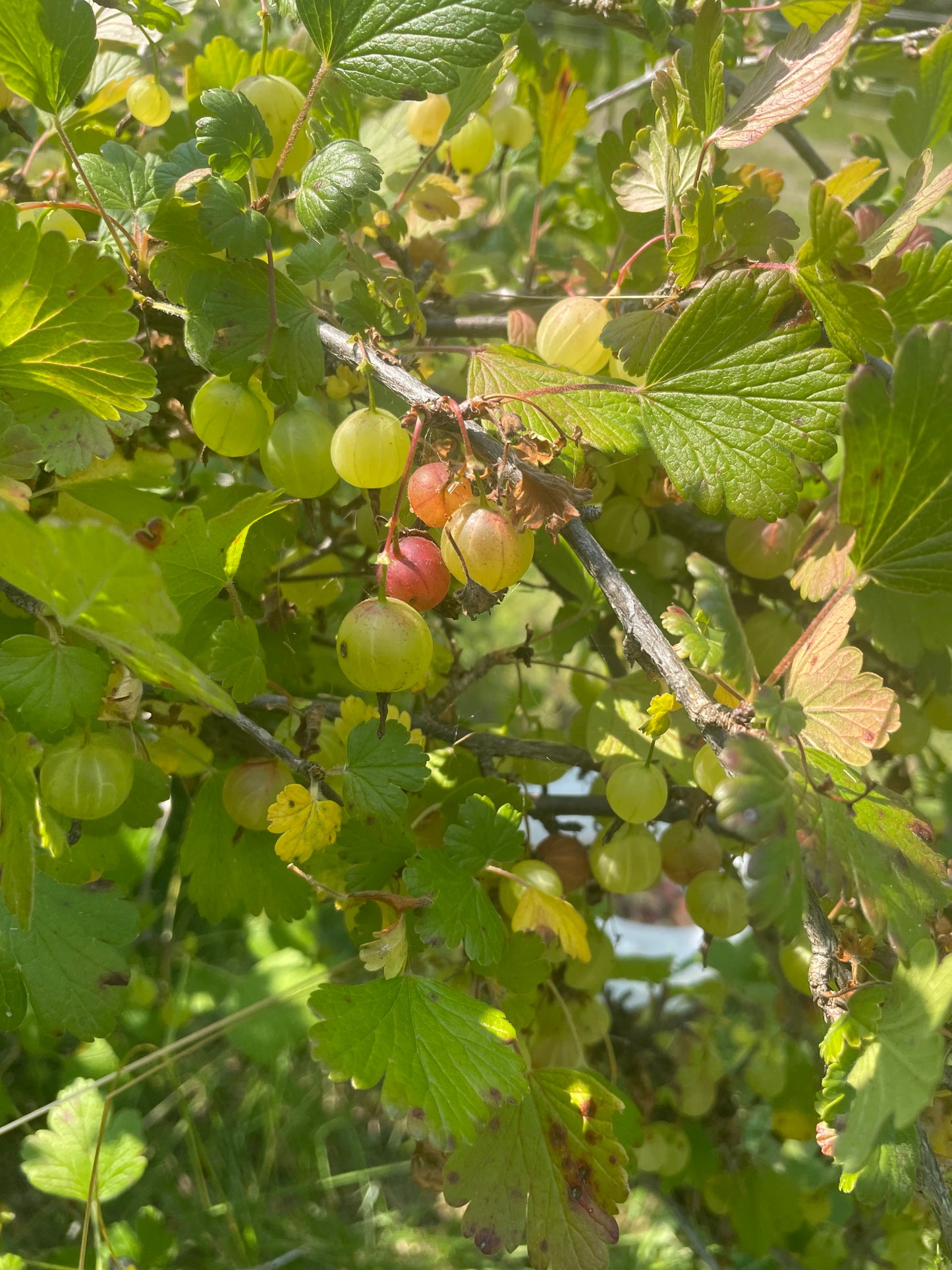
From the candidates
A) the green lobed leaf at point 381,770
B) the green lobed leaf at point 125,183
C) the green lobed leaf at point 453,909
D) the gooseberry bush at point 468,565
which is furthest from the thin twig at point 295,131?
the green lobed leaf at point 453,909

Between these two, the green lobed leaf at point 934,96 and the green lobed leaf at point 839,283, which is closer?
the green lobed leaf at point 839,283

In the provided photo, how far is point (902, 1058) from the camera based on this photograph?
17.3 inches

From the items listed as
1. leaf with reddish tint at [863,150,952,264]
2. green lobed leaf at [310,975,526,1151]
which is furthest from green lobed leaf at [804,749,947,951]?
leaf with reddish tint at [863,150,952,264]

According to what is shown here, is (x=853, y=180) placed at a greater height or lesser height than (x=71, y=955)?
greater

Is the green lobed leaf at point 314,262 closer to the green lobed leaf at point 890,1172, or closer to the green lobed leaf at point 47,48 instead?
the green lobed leaf at point 47,48

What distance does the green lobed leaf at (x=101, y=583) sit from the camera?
1.30ft

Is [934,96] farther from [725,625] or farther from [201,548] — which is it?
[201,548]

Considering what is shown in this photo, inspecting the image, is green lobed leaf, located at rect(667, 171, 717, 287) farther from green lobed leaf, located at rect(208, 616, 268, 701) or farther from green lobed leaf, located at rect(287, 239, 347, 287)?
green lobed leaf, located at rect(208, 616, 268, 701)

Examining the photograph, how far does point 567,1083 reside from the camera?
0.64m

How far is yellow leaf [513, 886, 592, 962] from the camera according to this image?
65 centimetres

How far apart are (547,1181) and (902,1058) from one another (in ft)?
0.93

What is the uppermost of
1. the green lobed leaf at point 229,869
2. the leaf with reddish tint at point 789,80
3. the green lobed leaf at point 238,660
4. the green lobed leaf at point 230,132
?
the leaf with reddish tint at point 789,80

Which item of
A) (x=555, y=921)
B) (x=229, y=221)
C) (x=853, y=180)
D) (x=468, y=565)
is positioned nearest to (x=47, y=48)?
(x=229, y=221)

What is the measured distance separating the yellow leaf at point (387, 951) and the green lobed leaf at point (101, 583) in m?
0.22
